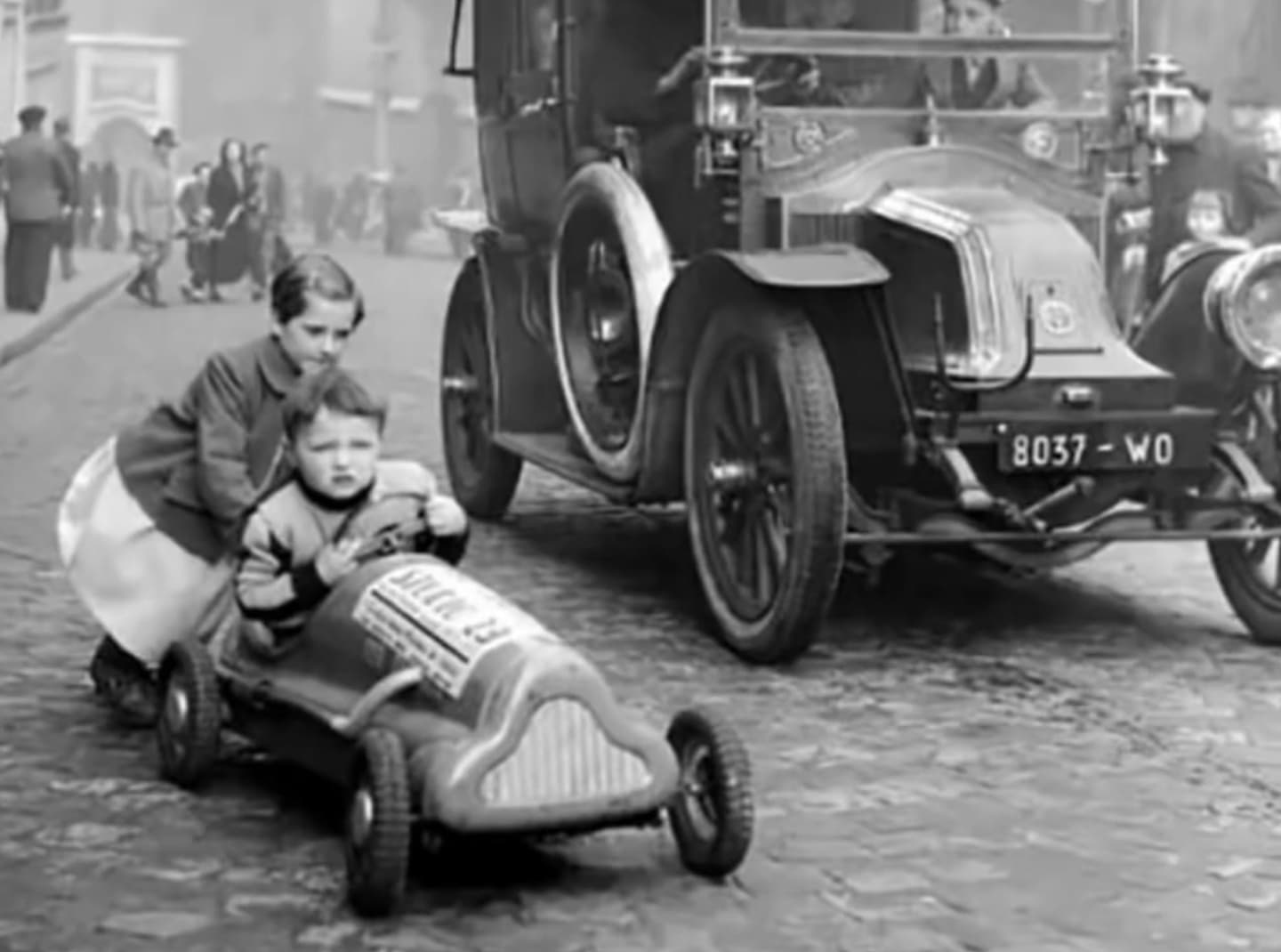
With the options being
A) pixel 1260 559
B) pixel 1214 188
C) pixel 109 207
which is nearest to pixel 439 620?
pixel 1260 559

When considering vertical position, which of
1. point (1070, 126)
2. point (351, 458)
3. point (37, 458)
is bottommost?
point (37, 458)

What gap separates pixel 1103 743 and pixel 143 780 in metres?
2.23

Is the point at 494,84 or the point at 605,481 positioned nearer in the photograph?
the point at 605,481

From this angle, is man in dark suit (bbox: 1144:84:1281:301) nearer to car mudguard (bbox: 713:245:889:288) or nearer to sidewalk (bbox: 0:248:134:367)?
car mudguard (bbox: 713:245:889:288)

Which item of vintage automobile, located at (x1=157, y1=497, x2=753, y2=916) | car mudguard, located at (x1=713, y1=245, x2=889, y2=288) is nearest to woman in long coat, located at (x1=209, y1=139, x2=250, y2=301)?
car mudguard, located at (x1=713, y1=245, x2=889, y2=288)

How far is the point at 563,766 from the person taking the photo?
5.29 m

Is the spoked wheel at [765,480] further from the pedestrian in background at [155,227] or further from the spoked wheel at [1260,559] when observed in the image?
the pedestrian in background at [155,227]

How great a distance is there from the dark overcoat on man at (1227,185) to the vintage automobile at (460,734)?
5.88 meters

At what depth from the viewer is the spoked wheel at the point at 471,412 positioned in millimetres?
11016

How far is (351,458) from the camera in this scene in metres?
5.90

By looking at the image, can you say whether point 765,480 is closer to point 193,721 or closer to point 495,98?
point 193,721

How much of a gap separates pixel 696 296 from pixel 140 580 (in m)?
2.10

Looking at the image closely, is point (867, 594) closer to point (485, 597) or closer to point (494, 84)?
point (494, 84)

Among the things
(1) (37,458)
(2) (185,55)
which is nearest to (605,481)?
(1) (37,458)
